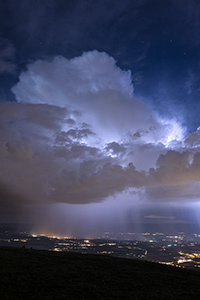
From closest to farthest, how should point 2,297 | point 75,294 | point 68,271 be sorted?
point 2,297, point 75,294, point 68,271

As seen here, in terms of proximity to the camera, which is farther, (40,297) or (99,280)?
(99,280)

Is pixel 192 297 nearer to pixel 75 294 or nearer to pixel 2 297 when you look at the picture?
pixel 75 294

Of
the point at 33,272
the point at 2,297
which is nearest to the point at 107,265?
the point at 33,272

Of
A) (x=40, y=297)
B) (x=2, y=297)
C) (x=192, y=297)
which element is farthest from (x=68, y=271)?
(x=192, y=297)

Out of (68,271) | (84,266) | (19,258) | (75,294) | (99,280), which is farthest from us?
(19,258)

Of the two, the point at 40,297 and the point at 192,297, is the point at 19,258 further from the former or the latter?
the point at 192,297

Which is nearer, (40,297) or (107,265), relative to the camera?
(40,297)
